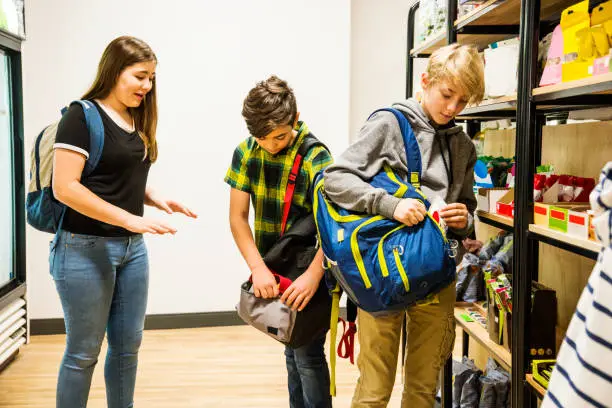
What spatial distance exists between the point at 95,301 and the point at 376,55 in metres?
3.09

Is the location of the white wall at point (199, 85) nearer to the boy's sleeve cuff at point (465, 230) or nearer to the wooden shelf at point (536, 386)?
the boy's sleeve cuff at point (465, 230)

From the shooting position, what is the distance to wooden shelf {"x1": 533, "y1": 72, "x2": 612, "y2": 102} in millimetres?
1349

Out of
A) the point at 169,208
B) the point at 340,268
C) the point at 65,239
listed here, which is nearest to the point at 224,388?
the point at 169,208

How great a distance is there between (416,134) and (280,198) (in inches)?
19.7

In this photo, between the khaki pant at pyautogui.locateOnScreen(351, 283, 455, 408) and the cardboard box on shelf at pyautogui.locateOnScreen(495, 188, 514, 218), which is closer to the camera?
the khaki pant at pyautogui.locateOnScreen(351, 283, 455, 408)

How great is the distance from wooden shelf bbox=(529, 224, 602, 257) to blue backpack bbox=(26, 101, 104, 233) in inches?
51.8

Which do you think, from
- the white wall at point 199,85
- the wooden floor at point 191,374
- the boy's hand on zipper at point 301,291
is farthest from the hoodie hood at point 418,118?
the white wall at point 199,85

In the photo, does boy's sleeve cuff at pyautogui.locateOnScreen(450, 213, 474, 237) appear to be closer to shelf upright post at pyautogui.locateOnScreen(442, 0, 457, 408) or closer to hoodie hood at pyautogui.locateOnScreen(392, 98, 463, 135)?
hoodie hood at pyautogui.locateOnScreen(392, 98, 463, 135)

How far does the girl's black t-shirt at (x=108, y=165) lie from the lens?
5.75 ft

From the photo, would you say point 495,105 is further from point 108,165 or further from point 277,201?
point 108,165

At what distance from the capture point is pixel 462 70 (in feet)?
5.22

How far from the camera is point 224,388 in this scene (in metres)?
2.91

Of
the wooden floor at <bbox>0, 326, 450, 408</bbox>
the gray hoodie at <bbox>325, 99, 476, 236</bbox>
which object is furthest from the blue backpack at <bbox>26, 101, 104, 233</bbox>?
the wooden floor at <bbox>0, 326, 450, 408</bbox>

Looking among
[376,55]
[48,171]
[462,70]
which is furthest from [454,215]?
[376,55]
